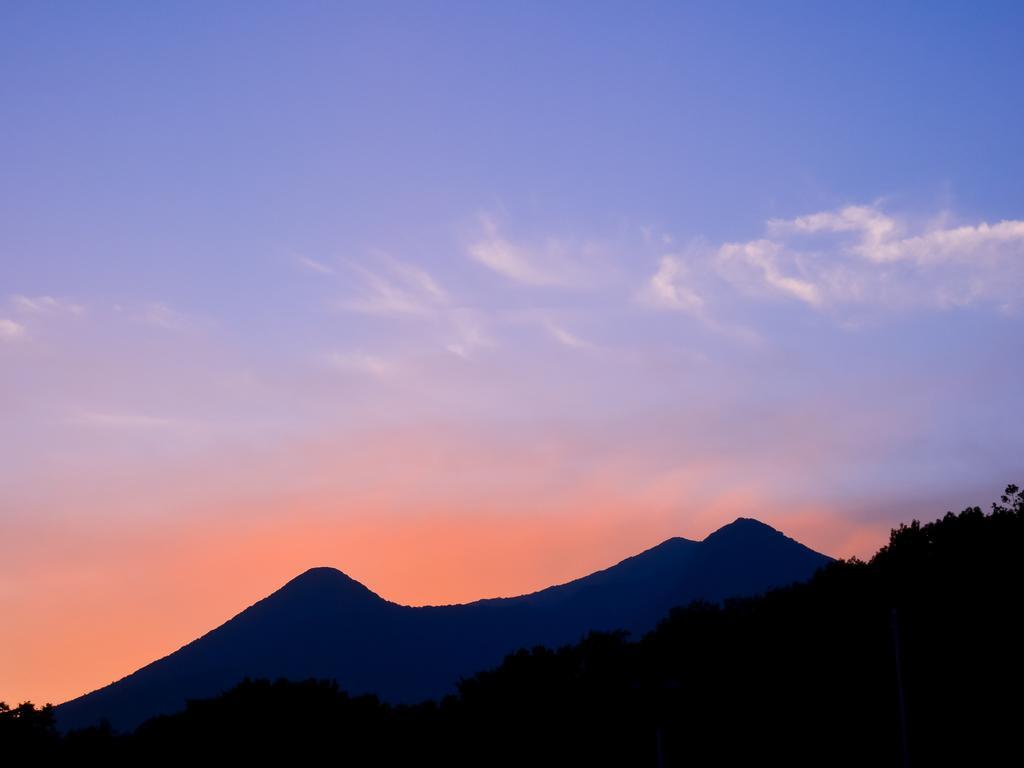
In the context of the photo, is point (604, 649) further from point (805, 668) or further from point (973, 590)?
point (973, 590)

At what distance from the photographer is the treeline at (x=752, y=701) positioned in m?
45.0

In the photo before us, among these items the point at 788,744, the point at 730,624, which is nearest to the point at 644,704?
the point at 730,624

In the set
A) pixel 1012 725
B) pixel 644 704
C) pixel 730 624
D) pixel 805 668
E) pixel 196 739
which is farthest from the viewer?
pixel 730 624

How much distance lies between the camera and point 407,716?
66812 mm

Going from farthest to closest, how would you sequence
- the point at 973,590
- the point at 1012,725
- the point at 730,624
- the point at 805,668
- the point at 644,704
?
1. the point at 730,624
2. the point at 644,704
3. the point at 805,668
4. the point at 973,590
5. the point at 1012,725

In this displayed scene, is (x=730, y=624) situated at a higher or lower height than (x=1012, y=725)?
higher

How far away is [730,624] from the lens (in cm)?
7231

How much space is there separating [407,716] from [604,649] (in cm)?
1599

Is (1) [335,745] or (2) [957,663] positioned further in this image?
(1) [335,745]

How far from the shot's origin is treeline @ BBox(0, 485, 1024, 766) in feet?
148

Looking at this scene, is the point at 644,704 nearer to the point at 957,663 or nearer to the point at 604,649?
the point at 604,649

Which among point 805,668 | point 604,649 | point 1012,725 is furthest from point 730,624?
point 1012,725

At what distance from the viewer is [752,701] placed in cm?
5578

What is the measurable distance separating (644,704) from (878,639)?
17928 millimetres
